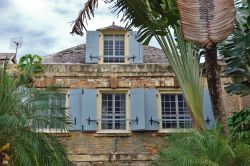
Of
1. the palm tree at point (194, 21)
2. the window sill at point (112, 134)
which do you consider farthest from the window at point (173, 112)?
the palm tree at point (194, 21)

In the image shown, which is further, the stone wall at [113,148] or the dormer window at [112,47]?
the dormer window at [112,47]

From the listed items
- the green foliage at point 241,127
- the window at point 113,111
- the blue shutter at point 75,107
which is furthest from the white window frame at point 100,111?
the green foliage at point 241,127

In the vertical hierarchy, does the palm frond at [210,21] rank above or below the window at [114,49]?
below

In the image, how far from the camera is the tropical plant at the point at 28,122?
330 inches

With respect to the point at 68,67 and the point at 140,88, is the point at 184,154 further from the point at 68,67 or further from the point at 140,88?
the point at 68,67

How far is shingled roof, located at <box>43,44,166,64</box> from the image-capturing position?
15.6 metres

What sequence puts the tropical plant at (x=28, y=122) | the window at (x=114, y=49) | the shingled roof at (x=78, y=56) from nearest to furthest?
the tropical plant at (x=28, y=122) → the window at (x=114, y=49) → the shingled roof at (x=78, y=56)

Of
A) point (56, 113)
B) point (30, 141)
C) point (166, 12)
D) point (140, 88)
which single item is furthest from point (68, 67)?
point (166, 12)

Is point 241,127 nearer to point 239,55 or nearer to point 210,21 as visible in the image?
point 239,55

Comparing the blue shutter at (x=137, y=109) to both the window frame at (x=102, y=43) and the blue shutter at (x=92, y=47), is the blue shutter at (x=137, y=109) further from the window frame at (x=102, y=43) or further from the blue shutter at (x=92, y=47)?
the blue shutter at (x=92, y=47)

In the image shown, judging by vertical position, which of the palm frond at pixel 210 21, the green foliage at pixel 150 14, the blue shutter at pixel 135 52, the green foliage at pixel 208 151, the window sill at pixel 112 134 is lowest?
the green foliage at pixel 208 151

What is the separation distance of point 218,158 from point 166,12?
272 centimetres

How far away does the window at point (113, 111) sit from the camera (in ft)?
46.5

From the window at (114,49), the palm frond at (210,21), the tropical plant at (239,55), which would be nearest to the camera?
the palm frond at (210,21)
